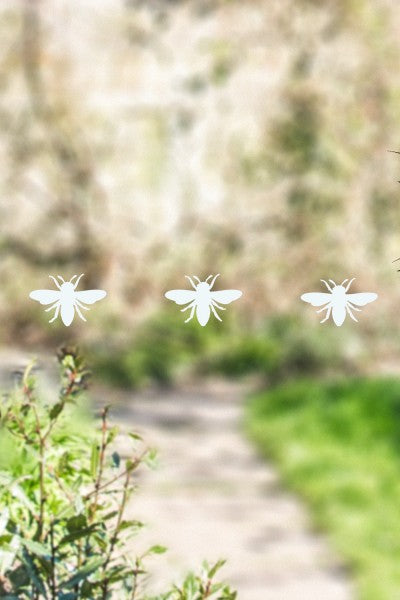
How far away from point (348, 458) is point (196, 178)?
333 cm

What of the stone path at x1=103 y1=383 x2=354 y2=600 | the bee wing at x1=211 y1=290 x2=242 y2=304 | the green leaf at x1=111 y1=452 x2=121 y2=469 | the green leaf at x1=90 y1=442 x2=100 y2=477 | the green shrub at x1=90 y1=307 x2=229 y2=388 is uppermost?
the green shrub at x1=90 y1=307 x2=229 y2=388

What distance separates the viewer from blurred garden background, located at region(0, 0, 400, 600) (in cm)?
814

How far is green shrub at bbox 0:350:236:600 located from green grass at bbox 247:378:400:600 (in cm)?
280

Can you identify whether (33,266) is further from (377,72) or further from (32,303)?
(377,72)

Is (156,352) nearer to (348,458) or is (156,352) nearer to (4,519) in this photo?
(348,458)

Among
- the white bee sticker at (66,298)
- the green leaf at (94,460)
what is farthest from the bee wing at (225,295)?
the green leaf at (94,460)

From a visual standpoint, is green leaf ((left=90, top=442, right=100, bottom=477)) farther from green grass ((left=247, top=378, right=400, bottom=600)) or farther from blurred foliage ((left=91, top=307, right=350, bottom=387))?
blurred foliage ((left=91, top=307, right=350, bottom=387))

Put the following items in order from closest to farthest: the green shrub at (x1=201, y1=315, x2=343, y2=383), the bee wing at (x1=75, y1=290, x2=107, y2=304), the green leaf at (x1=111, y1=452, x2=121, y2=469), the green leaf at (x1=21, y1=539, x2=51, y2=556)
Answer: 1. the green leaf at (x1=21, y1=539, x2=51, y2=556)
2. the green leaf at (x1=111, y1=452, x2=121, y2=469)
3. the bee wing at (x1=75, y1=290, x2=107, y2=304)
4. the green shrub at (x1=201, y1=315, x2=343, y2=383)

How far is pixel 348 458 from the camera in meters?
5.80

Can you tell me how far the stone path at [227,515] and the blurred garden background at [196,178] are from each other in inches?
32.0

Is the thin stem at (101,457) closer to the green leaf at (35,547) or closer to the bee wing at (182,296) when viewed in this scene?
the green leaf at (35,547)

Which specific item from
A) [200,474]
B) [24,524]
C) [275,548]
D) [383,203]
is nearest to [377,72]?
[383,203]

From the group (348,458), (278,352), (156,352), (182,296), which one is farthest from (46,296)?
(278,352)

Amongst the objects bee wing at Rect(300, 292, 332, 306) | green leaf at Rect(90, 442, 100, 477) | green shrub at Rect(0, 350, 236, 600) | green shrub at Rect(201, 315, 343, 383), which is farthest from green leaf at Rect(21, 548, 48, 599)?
green shrub at Rect(201, 315, 343, 383)
